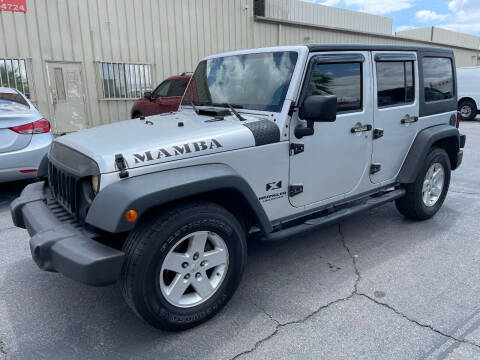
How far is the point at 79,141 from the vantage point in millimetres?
2803

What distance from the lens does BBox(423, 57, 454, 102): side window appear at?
4207 mm

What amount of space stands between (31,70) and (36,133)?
6308 millimetres

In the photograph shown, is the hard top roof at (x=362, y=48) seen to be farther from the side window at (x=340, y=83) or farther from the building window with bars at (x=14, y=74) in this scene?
the building window with bars at (x=14, y=74)

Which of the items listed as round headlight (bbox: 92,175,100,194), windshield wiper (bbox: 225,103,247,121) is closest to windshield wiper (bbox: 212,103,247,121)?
windshield wiper (bbox: 225,103,247,121)

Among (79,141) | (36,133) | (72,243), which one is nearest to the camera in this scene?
(72,243)

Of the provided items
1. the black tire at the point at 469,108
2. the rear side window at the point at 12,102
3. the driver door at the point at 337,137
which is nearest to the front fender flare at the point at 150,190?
the driver door at the point at 337,137

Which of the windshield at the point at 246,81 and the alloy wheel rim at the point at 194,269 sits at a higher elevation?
the windshield at the point at 246,81

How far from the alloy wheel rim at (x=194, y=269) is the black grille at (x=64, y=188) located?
75 cm

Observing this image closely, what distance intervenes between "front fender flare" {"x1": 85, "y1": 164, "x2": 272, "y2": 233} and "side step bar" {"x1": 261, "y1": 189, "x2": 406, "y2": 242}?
67cm

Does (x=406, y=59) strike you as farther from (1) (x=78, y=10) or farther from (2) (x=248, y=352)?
(1) (x=78, y=10)

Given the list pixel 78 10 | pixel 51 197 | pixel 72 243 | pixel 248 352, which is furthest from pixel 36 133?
pixel 78 10

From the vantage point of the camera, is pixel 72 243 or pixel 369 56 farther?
pixel 369 56

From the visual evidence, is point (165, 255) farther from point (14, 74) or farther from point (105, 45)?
point (105, 45)

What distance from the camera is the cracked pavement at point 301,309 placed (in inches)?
95.0
